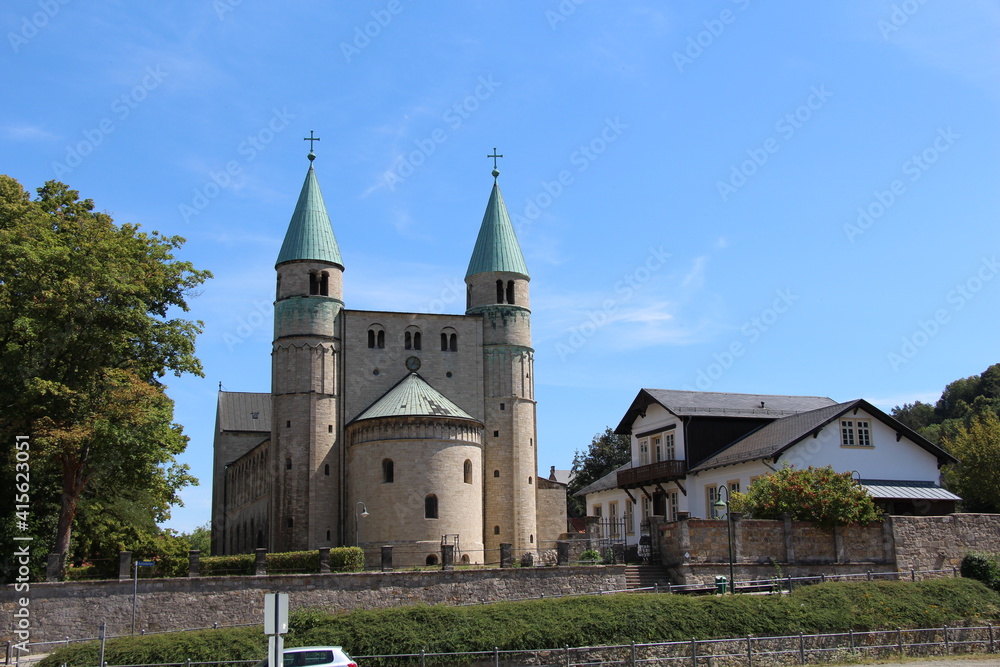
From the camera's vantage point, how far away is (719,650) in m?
30.1

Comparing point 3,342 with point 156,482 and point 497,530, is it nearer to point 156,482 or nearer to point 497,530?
point 156,482

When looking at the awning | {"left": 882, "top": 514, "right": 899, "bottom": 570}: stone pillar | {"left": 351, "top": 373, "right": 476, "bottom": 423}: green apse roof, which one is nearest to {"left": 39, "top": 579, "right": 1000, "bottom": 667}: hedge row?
{"left": 882, "top": 514, "right": 899, "bottom": 570}: stone pillar

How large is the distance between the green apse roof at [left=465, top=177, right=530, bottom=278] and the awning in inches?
938

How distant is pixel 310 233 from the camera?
56219 mm

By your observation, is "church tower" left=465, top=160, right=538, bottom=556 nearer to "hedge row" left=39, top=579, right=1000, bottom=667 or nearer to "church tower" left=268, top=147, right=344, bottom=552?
"church tower" left=268, top=147, right=344, bottom=552

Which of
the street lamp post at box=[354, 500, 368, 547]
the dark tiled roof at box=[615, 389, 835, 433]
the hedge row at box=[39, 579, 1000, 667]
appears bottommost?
the hedge row at box=[39, 579, 1000, 667]

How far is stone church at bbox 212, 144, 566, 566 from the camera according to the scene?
165 feet

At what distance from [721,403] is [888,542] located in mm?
11883

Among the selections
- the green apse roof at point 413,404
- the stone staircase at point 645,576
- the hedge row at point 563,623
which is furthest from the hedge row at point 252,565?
the green apse roof at point 413,404

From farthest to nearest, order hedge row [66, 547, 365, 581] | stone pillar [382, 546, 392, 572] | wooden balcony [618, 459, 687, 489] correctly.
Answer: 1. wooden balcony [618, 459, 687, 489]
2. hedge row [66, 547, 365, 581]
3. stone pillar [382, 546, 392, 572]

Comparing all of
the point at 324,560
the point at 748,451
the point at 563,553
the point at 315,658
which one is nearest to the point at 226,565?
the point at 324,560

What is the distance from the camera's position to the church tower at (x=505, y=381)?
182ft

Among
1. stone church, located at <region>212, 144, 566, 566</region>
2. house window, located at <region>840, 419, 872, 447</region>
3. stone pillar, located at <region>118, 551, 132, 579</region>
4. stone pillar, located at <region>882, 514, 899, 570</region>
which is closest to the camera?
stone pillar, located at <region>118, 551, 132, 579</region>

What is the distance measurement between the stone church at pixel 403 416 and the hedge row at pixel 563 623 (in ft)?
52.4
